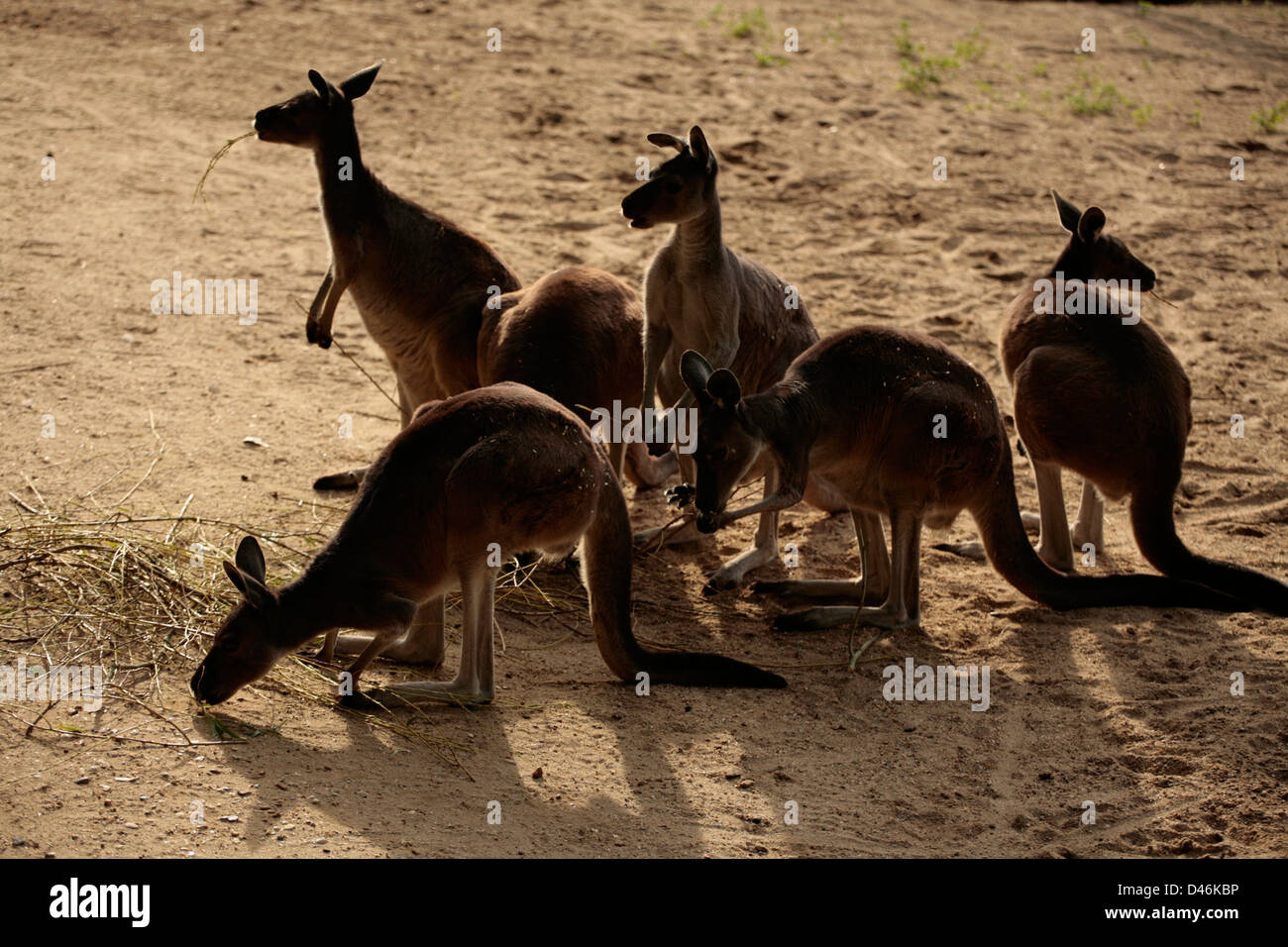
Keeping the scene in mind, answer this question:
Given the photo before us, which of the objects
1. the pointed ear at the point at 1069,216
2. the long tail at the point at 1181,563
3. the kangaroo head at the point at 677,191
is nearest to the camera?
Result: the long tail at the point at 1181,563

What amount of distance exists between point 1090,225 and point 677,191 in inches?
75.4

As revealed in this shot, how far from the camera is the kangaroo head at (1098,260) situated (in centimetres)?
620

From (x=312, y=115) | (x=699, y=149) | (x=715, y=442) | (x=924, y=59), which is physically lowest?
(x=715, y=442)

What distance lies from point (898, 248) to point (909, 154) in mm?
1681

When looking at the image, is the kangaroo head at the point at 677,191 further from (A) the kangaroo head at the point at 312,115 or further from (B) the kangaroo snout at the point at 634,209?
(A) the kangaroo head at the point at 312,115

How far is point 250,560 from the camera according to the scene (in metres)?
4.44

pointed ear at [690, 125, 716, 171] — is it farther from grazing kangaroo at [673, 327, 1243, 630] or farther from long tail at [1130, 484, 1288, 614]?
long tail at [1130, 484, 1288, 614]

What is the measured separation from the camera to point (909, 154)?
10180 millimetres

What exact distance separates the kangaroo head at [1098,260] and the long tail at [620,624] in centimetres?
272

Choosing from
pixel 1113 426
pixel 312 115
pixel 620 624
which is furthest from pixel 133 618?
pixel 1113 426

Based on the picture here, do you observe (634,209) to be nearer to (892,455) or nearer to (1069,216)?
(892,455)

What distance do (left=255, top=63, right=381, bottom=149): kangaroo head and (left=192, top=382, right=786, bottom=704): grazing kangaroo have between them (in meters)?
2.22

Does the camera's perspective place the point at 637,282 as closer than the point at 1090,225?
No

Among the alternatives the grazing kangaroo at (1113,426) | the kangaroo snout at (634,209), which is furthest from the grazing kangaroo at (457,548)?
the grazing kangaroo at (1113,426)
